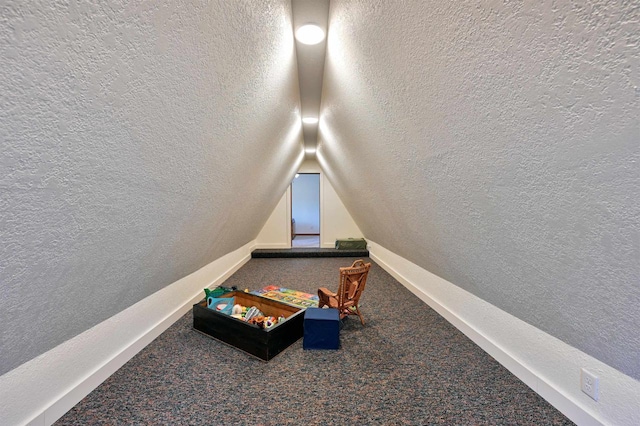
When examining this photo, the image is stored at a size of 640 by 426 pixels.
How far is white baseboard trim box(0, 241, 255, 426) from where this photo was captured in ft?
4.68

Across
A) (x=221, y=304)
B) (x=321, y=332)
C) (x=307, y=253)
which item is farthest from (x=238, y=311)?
(x=307, y=253)

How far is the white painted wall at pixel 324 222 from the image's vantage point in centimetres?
721

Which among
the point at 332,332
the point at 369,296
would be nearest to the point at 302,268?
the point at 369,296

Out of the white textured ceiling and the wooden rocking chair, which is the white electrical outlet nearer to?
the wooden rocking chair

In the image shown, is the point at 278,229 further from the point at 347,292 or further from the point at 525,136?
the point at 525,136

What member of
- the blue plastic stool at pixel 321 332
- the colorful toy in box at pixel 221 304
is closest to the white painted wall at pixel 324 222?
the colorful toy in box at pixel 221 304

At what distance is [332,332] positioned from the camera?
2326 mm

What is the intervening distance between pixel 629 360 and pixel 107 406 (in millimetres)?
2550

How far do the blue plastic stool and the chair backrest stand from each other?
37 centimetres

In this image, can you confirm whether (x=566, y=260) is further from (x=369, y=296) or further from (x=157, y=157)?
(x=369, y=296)

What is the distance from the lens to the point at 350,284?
277 cm

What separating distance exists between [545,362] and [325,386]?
1.31 metres

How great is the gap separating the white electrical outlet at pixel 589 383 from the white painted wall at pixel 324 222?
5728 millimetres

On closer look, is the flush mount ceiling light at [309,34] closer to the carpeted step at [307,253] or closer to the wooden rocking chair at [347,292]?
the wooden rocking chair at [347,292]
